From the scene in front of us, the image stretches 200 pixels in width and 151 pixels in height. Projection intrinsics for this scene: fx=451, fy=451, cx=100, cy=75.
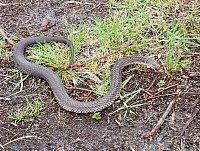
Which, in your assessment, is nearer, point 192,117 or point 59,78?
point 192,117

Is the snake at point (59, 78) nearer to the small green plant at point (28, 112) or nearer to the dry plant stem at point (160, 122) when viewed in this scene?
the small green plant at point (28, 112)

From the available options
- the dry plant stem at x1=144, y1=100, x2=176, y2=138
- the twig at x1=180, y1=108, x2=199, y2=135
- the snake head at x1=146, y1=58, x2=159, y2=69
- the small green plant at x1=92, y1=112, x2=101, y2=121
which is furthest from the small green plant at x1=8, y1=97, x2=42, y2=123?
the twig at x1=180, y1=108, x2=199, y2=135

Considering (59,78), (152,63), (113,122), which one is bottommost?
(113,122)

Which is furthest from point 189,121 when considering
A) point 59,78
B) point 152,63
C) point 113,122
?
point 59,78

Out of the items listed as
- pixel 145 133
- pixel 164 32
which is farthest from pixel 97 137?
pixel 164 32

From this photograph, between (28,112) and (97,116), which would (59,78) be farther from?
(97,116)

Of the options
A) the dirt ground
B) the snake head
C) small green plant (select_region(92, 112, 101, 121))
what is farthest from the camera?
the snake head

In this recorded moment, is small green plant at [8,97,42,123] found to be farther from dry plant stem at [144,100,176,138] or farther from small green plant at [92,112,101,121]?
dry plant stem at [144,100,176,138]

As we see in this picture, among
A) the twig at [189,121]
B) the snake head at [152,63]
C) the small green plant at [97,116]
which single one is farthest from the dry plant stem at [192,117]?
the small green plant at [97,116]
